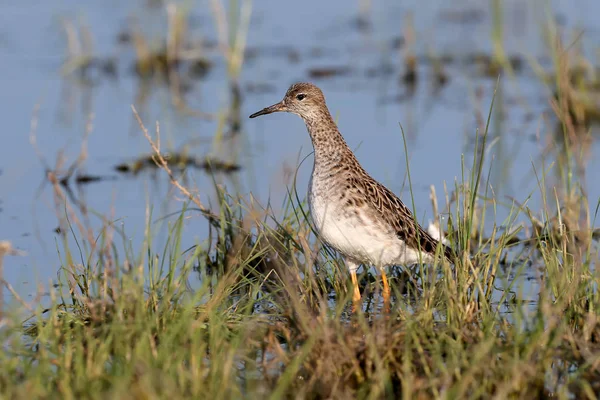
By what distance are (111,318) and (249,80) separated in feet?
28.9

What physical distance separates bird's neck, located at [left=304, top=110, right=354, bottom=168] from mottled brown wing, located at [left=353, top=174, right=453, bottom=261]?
0.70ft

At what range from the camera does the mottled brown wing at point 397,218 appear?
23.7 feet

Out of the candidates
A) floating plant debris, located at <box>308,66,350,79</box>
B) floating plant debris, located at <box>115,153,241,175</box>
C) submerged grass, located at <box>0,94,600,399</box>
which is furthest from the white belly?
floating plant debris, located at <box>308,66,350,79</box>

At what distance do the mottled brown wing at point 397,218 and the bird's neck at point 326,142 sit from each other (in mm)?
214

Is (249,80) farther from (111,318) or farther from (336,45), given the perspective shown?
(111,318)

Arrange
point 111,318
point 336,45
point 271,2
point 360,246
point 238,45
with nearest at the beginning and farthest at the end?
point 111,318, point 360,246, point 238,45, point 336,45, point 271,2

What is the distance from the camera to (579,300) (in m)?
6.25

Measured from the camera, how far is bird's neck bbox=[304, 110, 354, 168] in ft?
23.9

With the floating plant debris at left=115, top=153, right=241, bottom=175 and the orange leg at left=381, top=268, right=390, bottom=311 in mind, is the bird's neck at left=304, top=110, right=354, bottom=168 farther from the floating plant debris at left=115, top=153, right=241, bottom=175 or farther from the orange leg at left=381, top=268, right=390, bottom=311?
the floating plant debris at left=115, top=153, right=241, bottom=175

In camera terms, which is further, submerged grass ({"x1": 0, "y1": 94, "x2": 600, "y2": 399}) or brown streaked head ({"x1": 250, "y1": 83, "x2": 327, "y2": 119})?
brown streaked head ({"x1": 250, "y1": 83, "x2": 327, "y2": 119})

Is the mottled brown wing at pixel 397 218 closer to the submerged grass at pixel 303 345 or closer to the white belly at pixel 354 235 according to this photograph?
the white belly at pixel 354 235

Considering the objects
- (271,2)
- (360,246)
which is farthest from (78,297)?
(271,2)

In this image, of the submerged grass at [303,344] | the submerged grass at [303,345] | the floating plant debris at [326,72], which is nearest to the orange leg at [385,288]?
Result: the submerged grass at [303,344]

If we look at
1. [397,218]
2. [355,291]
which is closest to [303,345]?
[355,291]
